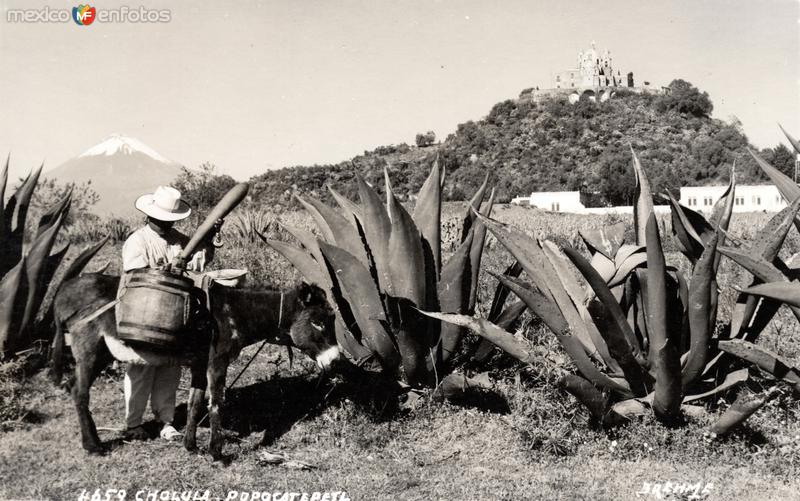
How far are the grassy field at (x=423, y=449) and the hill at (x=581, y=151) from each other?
151 ft

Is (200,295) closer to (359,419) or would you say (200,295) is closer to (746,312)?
(359,419)

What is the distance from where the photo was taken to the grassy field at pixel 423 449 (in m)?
3.83

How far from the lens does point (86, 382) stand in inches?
177

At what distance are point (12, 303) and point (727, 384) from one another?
520 cm

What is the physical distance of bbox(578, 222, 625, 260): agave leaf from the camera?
15.0 ft

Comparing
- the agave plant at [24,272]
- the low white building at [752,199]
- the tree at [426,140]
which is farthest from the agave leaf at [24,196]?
the tree at [426,140]

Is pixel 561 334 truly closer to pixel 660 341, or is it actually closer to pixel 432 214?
pixel 660 341

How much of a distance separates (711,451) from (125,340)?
3693mm

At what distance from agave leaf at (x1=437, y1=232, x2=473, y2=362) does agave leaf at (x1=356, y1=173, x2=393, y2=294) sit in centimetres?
40

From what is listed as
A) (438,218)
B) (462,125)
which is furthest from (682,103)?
(438,218)

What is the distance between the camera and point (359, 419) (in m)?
4.79

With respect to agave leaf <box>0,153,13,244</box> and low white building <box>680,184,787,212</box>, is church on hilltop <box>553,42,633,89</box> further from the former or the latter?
agave leaf <box>0,153,13,244</box>

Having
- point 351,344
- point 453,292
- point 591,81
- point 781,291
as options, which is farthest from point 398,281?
point 591,81

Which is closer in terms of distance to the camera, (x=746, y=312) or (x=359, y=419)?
(x=746, y=312)
